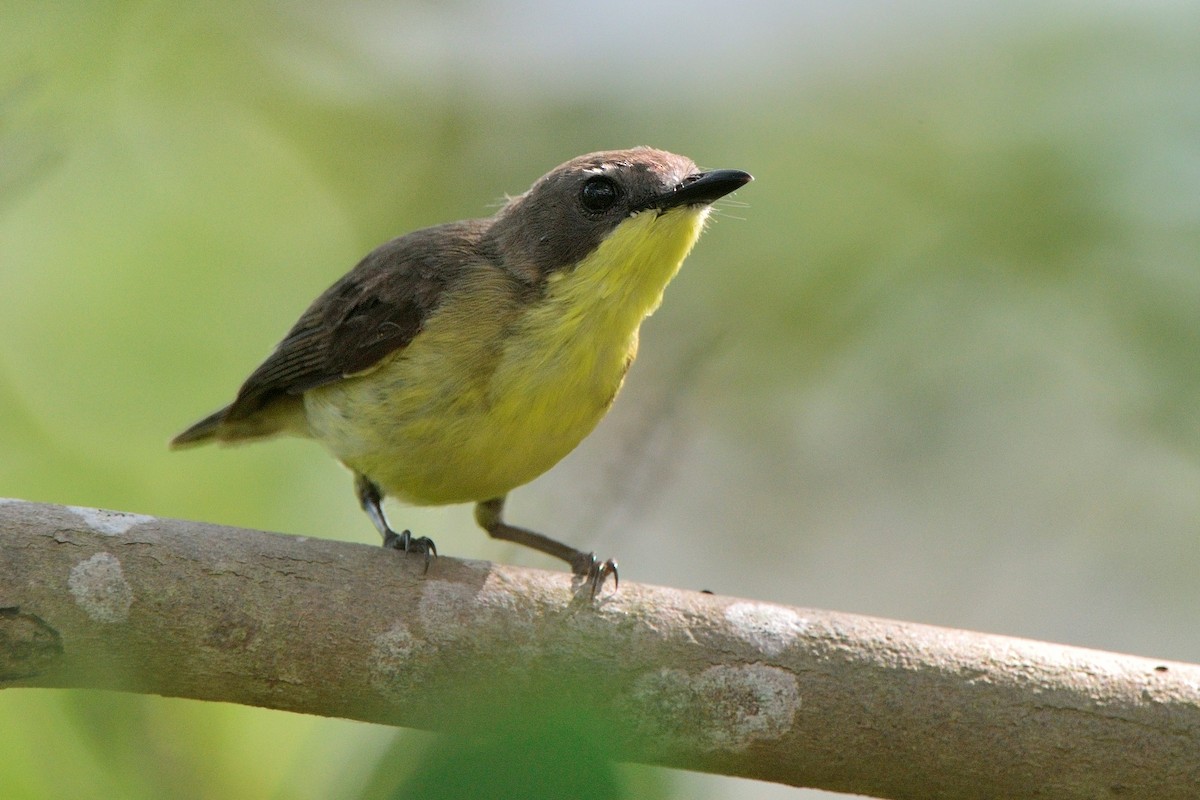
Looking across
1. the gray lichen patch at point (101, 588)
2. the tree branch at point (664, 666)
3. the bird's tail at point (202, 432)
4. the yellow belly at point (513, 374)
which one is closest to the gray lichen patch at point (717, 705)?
the tree branch at point (664, 666)

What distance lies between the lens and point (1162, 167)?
504 cm

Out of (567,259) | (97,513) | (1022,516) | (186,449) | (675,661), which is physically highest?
(567,259)

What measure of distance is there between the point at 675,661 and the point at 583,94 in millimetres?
4000

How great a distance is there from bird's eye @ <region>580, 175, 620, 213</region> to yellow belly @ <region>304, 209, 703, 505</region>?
0.16 metres

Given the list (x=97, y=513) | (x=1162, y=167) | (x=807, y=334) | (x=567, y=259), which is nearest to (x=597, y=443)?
(x=567, y=259)

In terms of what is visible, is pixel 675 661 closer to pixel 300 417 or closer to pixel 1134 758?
pixel 1134 758

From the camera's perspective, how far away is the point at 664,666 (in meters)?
2.85

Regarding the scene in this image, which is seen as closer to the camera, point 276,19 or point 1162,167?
point 1162,167

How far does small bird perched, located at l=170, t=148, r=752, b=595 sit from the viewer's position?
3682 mm

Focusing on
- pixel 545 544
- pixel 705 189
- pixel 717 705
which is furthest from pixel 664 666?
pixel 705 189

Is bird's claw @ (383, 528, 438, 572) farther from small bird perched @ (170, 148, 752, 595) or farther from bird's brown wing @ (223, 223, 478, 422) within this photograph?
bird's brown wing @ (223, 223, 478, 422)

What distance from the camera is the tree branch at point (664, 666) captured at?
2674mm

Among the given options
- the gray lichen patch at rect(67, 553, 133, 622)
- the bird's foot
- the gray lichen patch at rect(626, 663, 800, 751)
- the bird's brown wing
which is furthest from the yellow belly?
the gray lichen patch at rect(67, 553, 133, 622)

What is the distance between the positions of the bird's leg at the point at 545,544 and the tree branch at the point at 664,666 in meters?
0.33
